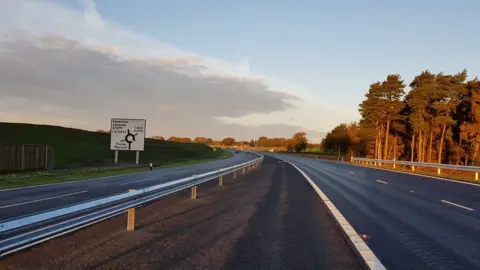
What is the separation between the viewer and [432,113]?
234ft

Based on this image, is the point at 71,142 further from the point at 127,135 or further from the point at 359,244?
the point at 359,244

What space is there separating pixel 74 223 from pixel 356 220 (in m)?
6.32

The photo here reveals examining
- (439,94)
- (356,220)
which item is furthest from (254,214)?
(439,94)

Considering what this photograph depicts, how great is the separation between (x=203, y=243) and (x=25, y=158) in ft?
105

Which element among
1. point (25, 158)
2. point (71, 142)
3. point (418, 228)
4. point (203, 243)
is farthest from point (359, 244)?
point (71, 142)

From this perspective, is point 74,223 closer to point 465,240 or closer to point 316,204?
point 465,240

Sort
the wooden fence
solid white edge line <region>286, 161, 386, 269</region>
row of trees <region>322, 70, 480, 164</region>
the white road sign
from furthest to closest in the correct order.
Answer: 1. row of trees <region>322, 70, 480, 164</region>
2. the white road sign
3. the wooden fence
4. solid white edge line <region>286, 161, 386, 269</region>

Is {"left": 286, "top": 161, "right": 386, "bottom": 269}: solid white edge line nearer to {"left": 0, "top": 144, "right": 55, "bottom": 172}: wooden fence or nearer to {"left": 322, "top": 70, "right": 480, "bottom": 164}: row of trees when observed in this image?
{"left": 0, "top": 144, "right": 55, "bottom": 172}: wooden fence

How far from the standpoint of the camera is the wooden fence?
3322 cm

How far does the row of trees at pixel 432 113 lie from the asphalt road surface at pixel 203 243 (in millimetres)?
61638

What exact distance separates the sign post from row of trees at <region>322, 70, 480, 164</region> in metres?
40.2

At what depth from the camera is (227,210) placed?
11.7 metres

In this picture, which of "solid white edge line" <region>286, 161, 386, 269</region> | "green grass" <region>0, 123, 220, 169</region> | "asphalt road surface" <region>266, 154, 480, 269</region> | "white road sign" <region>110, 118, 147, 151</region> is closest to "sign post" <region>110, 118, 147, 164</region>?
"white road sign" <region>110, 118, 147, 151</region>

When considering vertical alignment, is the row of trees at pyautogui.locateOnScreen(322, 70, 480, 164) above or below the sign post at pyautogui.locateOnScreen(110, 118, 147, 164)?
above
